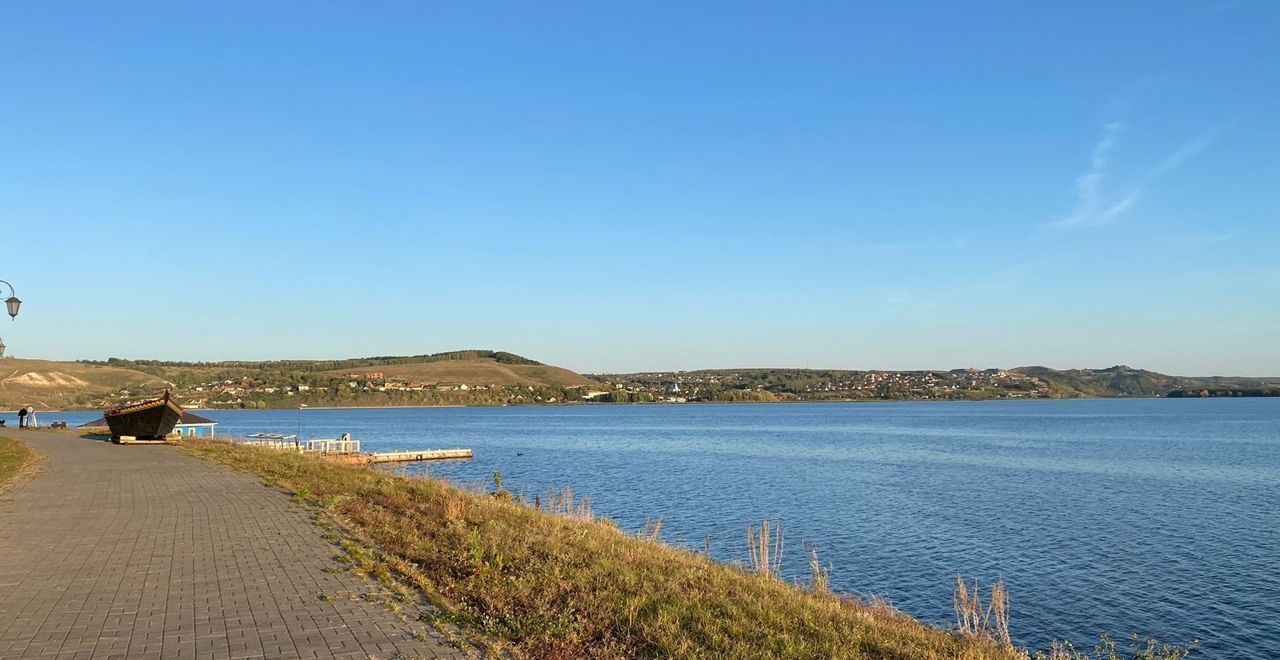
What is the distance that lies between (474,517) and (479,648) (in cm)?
808

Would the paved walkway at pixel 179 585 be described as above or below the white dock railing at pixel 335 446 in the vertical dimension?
above

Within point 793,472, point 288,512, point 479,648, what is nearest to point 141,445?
point 288,512

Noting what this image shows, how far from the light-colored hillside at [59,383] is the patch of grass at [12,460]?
144200 mm

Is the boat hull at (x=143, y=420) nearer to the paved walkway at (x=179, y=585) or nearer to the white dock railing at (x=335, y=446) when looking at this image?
the white dock railing at (x=335, y=446)

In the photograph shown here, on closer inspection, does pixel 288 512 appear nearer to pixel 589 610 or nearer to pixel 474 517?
pixel 474 517

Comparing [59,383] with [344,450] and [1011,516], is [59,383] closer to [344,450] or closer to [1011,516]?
[344,450]

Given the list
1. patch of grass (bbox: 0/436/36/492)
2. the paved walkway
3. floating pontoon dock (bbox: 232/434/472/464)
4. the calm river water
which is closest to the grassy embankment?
the paved walkway

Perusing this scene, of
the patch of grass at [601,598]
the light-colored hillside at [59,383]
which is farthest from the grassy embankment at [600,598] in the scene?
the light-colored hillside at [59,383]

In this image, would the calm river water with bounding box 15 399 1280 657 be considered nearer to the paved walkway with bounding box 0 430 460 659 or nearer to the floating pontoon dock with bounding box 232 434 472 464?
the floating pontoon dock with bounding box 232 434 472 464

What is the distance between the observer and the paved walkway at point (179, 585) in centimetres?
736

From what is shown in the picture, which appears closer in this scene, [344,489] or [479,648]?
[479,648]

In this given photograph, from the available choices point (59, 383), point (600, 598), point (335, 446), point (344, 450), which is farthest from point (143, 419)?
point (59, 383)

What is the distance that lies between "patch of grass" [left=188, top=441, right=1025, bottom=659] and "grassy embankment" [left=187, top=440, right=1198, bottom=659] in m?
0.02

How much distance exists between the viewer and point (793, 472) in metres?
48.6
